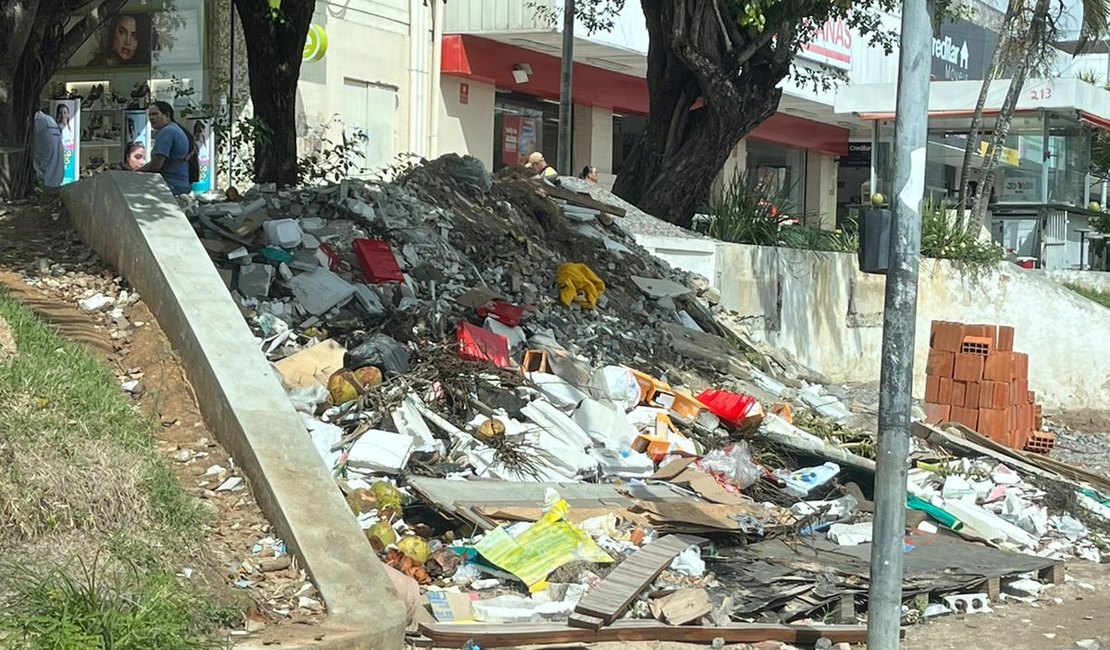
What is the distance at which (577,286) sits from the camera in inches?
460

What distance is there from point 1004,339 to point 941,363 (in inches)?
23.9

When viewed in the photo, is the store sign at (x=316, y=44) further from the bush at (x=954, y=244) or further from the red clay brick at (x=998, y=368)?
the red clay brick at (x=998, y=368)

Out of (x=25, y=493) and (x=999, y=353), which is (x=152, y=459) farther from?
(x=999, y=353)

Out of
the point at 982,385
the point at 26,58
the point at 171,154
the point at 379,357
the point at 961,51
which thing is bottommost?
the point at 982,385

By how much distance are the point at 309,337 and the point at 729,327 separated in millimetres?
5272

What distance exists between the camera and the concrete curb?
562 cm

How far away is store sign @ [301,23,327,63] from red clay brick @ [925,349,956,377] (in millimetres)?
9988

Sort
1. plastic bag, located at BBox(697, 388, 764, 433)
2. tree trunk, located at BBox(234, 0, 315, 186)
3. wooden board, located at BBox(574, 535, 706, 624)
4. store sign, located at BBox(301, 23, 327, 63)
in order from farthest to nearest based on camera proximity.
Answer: store sign, located at BBox(301, 23, 327, 63) → tree trunk, located at BBox(234, 0, 315, 186) → plastic bag, located at BBox(697, 388, 764, 433) → wooden board, located at BBox(574, 535, 706, 624)

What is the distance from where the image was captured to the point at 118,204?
837 cm

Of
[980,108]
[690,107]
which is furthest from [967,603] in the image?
[980,108]

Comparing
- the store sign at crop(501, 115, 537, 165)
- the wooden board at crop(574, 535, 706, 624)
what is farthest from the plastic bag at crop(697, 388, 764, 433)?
the store sign at crop(501, 115, 537, 165)

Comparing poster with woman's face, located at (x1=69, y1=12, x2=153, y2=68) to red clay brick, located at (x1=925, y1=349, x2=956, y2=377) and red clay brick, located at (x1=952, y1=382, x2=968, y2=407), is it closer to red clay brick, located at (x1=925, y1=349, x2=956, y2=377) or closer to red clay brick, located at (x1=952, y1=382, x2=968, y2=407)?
red clay brick, located at (x1=925, y1=349, x2=956, y2=377)

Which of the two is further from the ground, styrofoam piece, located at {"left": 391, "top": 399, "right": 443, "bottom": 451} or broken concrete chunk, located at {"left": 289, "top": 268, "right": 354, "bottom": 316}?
broken concrete chunk, located at {"left": 289, "top": 268, "right": 354, "bottom": 316}

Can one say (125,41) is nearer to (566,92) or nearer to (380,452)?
(566,92)
